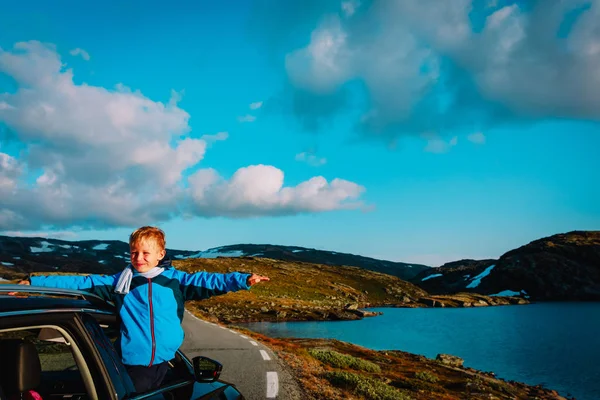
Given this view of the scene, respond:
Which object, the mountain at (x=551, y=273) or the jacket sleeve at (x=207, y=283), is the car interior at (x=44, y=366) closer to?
the jacket sleeve at (x=207, y=283)

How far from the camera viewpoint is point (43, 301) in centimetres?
222

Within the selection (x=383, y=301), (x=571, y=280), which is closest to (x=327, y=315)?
(x=383, y=301)

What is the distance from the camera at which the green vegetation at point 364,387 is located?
30.7ft

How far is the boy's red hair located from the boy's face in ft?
0.10

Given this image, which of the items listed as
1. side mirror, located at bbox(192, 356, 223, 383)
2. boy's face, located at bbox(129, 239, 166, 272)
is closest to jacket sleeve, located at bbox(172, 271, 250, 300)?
boy's face, located at bbox(129, 239, 166, 272)

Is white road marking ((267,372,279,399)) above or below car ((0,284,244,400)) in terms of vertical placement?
below

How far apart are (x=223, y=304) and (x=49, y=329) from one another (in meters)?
84.1

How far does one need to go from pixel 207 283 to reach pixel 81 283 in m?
1.08

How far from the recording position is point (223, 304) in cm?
8275

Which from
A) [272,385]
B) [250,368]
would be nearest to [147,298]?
[272,385]

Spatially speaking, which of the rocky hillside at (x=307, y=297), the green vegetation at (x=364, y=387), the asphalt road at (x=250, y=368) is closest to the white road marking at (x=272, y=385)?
the asphalt road at (x=250, y=368)

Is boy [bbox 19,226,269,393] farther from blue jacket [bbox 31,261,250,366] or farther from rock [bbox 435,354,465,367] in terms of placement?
rock [bbox 435,354,465,367]

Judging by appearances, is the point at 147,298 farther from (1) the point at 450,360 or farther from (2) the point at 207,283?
(1) the point at 450,360

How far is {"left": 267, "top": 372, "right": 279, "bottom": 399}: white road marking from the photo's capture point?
820cm
